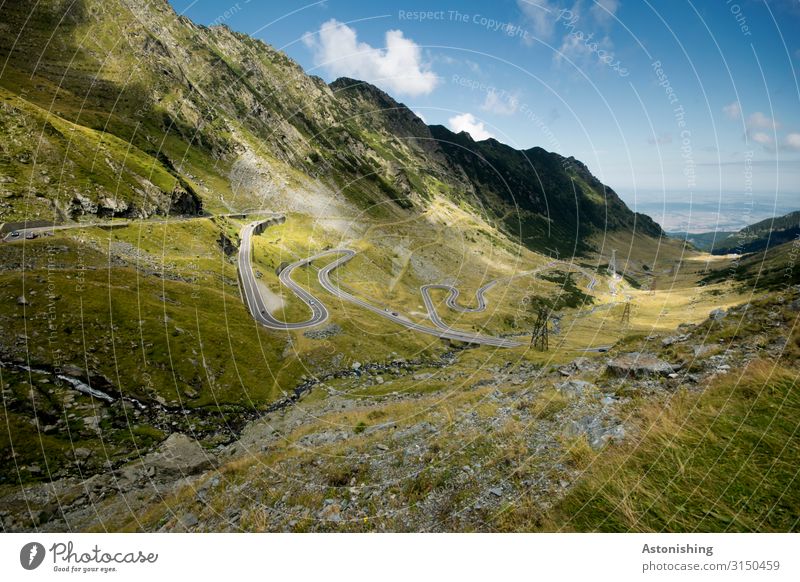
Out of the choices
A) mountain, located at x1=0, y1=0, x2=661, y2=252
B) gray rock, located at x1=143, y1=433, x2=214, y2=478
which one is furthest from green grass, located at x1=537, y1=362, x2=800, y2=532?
mountain, located at x1=0, y1=0, x2=661, y2=252

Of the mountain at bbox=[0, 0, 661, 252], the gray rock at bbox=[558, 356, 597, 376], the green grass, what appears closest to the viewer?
the green grass

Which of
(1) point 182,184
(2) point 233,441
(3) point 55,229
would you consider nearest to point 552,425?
(2) point 233,441

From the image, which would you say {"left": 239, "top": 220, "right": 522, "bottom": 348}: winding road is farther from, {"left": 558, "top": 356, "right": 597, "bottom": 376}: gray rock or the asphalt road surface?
{"left": 558, "top": 356, "right": 597, "bottom": 376}: gray rock

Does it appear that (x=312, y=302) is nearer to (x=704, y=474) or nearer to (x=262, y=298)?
(x=262, y=298)

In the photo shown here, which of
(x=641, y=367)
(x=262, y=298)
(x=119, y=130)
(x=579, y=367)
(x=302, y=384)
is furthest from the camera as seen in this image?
(x=119, y=130)

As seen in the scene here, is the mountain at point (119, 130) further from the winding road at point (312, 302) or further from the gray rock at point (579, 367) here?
the gray rock at point (579, 367)

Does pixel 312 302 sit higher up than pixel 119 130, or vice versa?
pixel 119 130

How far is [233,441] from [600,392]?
37264mm

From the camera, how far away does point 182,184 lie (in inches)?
4309

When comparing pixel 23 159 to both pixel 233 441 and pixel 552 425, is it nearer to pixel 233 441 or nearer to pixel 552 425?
pixel 233 441

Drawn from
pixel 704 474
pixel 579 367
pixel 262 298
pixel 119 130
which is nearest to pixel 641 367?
pixel 579 367

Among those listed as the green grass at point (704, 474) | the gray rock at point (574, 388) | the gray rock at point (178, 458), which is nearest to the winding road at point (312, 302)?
the gray rock at point (178, 458)

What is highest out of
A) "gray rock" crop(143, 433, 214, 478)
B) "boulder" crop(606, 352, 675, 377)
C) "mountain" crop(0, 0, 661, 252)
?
"mountain" crop(0, 0, 661, 252)

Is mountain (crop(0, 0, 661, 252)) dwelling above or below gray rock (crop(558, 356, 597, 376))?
above
